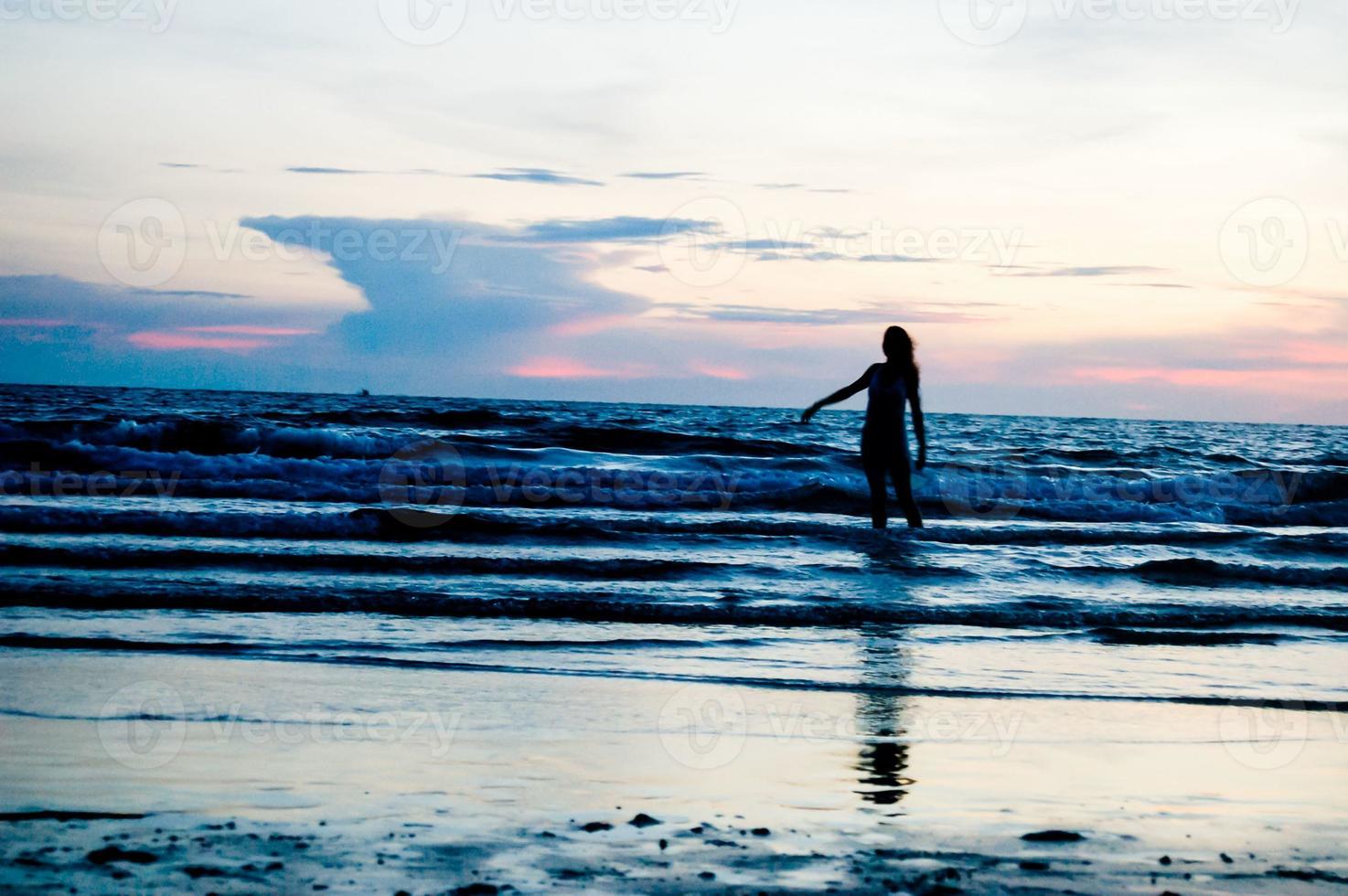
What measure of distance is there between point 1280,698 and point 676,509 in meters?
9.37

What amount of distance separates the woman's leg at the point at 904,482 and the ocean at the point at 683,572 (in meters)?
0.17

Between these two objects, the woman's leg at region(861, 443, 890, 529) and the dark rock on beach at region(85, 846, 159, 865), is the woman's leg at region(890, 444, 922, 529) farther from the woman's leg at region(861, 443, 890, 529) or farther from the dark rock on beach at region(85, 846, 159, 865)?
the dark rock on beach at region(85, 846, 159, 865)

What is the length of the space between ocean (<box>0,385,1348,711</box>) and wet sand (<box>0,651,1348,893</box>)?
616 mm

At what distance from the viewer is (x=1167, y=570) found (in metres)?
9.84

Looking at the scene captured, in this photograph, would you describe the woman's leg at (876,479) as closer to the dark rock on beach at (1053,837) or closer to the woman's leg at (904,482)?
the woman's leg at (904,482)

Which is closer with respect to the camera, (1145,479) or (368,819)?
(368,819)

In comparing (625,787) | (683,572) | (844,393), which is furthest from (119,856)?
(844,393)

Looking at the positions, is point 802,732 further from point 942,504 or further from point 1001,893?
point 942,504

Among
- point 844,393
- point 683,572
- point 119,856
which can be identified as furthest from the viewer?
point 844,393

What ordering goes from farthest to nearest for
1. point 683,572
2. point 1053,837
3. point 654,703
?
1. point 683,572
2. point 654,703
3. point 1053,837

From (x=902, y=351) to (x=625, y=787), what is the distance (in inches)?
298

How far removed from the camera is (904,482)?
35.7 ft

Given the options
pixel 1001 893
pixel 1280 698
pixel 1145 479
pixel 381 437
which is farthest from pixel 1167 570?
pixel 381 437

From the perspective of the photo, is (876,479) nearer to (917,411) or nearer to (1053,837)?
(917,411)
